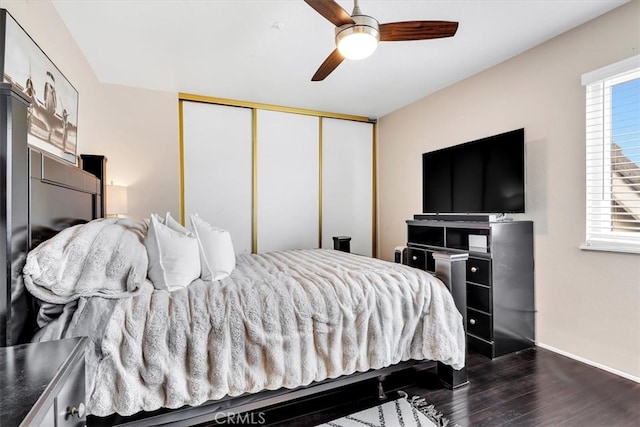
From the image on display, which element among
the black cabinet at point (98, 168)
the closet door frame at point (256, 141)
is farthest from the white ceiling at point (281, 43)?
the black cabinet at point (98, 168)

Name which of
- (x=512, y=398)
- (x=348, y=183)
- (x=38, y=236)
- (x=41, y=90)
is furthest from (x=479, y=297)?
(x=41, y=90)

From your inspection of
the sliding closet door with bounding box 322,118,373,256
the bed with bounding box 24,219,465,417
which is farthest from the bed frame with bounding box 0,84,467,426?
the sliding closet door with bounding box 322,118,373,256

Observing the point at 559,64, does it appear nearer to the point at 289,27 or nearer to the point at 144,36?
the point at 289,27

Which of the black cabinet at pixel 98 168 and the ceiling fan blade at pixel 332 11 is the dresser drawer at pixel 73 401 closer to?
the ceiling fan blade at pixel 332 11

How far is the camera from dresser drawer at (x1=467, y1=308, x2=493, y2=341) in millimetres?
2609

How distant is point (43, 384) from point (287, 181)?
3855mm

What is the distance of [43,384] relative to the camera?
719 millimetres

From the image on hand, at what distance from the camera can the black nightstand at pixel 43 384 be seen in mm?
626

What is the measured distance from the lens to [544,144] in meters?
2.74

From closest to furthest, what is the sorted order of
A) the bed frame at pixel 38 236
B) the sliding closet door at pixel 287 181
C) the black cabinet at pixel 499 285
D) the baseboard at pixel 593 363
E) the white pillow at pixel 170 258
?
the bed frame at pixel 38 236 → the white pillow at pixel 170 258 → the baseboard at pixel 593 363 → the black cabinet at pixel 499 285 → the sliding closet door at pixel 287 181

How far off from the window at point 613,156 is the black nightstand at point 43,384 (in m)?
3.14

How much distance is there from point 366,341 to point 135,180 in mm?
3277

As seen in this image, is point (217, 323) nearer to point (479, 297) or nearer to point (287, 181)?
point (479, 297)

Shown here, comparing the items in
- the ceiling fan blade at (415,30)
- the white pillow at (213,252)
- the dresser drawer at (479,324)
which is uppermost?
the ceiling fan blade at (415,30)
